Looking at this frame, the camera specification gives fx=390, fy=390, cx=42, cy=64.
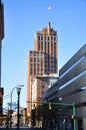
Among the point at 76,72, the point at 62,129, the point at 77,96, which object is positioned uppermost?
the point at 76,72

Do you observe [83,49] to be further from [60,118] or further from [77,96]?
[60,118]

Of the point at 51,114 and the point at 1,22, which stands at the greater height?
the point at 1,22

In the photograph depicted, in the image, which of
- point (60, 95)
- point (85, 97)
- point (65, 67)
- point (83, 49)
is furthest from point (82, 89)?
point (60, 95)

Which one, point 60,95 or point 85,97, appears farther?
point 60,95

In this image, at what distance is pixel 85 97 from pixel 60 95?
38524mm

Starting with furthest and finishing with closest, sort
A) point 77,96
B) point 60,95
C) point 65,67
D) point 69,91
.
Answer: point 60,95
point 65,67
point 69,91
point 77,96

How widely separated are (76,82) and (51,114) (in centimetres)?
2462

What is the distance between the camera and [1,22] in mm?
121312

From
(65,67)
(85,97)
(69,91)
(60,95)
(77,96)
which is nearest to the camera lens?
(85,97)

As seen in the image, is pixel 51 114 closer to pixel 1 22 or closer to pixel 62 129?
pixel 62 129

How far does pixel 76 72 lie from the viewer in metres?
106

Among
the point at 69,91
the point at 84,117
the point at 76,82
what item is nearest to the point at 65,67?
the point at 69,91

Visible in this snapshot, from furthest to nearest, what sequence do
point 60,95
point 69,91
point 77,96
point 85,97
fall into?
point 60,95
point 69,91
point 77,96
point 85,97

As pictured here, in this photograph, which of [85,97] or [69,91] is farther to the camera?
[69,91]
